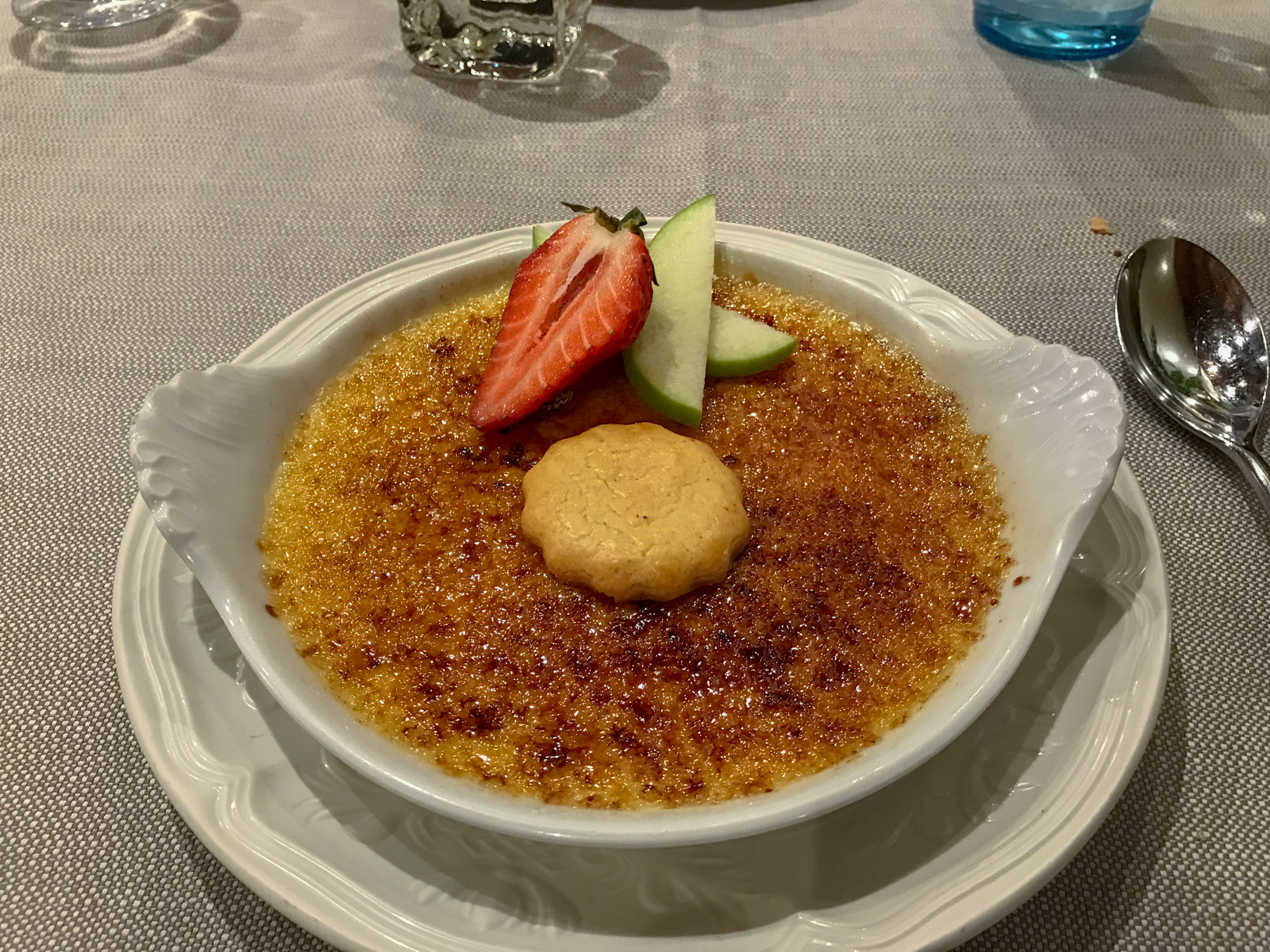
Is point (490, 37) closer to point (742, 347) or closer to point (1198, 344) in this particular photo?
point (742, 347)

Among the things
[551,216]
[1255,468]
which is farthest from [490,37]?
[1255,468]

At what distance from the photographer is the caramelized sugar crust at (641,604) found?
2.95ft

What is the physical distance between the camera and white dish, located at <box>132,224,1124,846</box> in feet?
2.60

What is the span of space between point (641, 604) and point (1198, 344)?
1.05 meters

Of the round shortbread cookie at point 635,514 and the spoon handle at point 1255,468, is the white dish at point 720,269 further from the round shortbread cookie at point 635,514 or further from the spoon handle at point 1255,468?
the spoon handle at point 1255,468

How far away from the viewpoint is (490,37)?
211 cm

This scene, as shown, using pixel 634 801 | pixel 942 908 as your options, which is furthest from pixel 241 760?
pixel 942 908

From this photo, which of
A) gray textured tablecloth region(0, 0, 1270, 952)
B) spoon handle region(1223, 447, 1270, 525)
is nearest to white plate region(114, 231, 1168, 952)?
gray textured tablecloth region(0, 0, 1270, 952)

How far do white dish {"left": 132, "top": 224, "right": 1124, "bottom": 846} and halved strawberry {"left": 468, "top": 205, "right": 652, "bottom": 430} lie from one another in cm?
18

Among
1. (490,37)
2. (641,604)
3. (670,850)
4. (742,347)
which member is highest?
(490,37)

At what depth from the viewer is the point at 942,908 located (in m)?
0.78

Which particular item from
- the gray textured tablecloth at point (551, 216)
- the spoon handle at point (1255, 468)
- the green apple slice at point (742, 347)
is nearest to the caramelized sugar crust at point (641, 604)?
the green apple slice at point (742, 347)

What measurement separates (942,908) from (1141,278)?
1200 mm

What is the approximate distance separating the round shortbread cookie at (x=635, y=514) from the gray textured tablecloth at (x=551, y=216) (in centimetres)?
47
